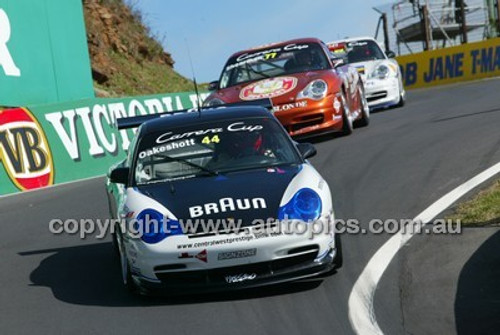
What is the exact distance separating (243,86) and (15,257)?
686 centimetres

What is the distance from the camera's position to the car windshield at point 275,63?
607 inches

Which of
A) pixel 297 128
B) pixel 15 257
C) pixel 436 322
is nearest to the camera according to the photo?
pixel 436 322

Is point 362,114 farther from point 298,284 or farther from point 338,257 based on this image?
point 298,284

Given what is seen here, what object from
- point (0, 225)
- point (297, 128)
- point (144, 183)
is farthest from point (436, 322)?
point (297, 128)

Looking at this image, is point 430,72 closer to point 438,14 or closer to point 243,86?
point 438,14

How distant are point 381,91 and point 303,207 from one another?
13.7 m

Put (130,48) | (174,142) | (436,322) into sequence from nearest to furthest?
1. (436,322)
2. (174,142)
3. (130,48)

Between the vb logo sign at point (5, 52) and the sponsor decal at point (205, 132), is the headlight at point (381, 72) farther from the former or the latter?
the sponsor decal at point (205, 132)

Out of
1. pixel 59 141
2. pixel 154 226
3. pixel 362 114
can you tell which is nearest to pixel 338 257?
pixel 154 226

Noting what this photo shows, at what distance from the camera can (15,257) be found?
29.3 feet

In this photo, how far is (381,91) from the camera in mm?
20078

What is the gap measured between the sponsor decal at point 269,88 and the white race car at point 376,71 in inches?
182

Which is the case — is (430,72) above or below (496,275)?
below

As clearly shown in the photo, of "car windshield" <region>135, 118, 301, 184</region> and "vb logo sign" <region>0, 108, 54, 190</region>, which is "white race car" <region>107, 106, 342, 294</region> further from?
"vb logo sign" <region>0, 108, 54, 190</region>
